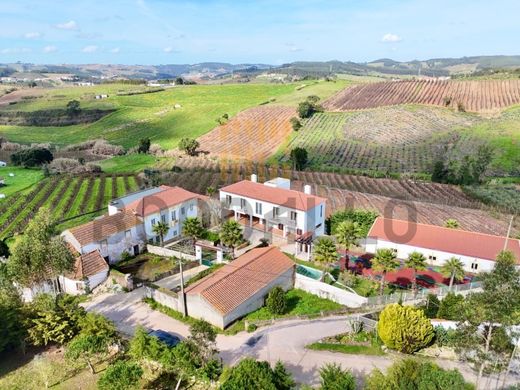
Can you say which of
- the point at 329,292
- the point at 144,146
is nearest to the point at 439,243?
the point at 329,292

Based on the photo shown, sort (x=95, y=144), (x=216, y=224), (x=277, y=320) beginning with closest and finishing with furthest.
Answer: (x=277, y=320) < (x=216, y=224) < (x=95, y=144)

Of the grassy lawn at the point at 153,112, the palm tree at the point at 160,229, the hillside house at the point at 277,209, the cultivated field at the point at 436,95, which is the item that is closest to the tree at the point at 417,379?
the hillside house at the point at 277,209

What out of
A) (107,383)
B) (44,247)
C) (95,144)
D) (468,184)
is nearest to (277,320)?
(107,383)

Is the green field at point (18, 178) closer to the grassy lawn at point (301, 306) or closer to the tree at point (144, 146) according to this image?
the tree at point (144, 146)

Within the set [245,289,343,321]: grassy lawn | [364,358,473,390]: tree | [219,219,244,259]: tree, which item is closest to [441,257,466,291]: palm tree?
[245,289,343,321]: grassy lawn

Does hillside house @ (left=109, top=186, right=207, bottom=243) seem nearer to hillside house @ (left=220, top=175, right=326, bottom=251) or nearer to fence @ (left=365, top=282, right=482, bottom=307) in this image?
hillside house @ (left=220, top=175, right=326, bottom=251)

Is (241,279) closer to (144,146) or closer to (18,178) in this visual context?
(18,178)

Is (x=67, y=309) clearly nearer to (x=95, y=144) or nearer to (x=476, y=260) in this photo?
(x=476, y=260)
